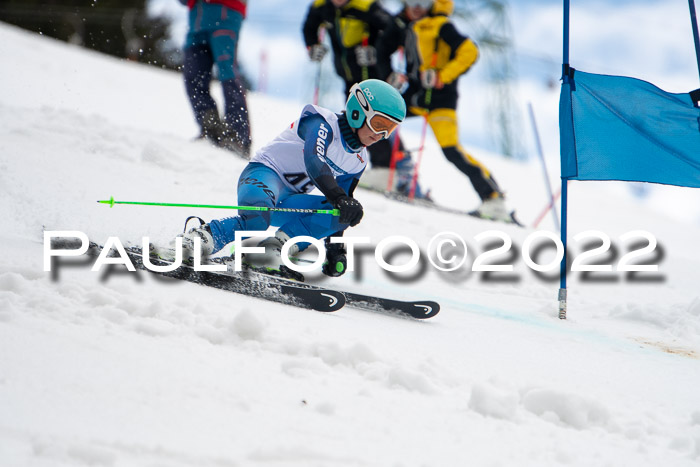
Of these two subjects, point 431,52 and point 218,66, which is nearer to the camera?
point 218,66

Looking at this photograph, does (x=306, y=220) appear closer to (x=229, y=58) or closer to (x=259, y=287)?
(x=259, y=287)

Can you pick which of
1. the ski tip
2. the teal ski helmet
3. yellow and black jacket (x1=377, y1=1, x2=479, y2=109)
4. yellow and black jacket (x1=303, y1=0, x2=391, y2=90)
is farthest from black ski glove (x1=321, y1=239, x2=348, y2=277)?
yellow and black jacket (x1=303, y1=0, x2=391, y2=90)

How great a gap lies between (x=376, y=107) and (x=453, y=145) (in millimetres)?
4157

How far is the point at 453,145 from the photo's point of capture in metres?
7.56

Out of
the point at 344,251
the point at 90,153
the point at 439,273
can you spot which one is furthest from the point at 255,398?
the point at 90,153

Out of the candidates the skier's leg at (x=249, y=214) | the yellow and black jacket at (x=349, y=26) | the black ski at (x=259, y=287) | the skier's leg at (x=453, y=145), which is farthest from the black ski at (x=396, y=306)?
the yellow and black jacket at (x=349, y=26)

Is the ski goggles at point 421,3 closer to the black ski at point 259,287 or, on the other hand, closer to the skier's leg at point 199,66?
the skier's leg at point 199,66

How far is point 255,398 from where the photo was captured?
2.06 meters

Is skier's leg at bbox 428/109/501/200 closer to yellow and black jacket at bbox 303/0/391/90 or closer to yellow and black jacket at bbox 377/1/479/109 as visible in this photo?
yellow and black jacket at bbox 377/1/479/109

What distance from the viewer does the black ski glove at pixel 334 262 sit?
13.6 feet

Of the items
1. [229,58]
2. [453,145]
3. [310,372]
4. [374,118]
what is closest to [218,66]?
[229,58]

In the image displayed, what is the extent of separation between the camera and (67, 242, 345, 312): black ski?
3.29m

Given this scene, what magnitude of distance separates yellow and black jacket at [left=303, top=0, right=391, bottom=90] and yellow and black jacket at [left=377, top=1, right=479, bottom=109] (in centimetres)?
24

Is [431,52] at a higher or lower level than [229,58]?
higher
